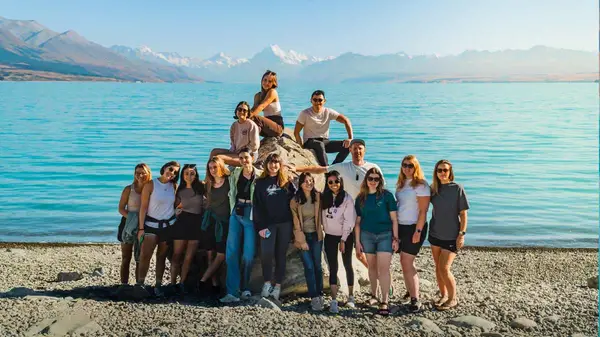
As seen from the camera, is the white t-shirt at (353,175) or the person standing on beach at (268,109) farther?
the person standing on beach at (268,109)

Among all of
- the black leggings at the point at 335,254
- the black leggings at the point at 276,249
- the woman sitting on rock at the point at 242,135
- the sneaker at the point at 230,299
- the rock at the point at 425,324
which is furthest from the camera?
the woman sitting on rock at the point at 242,135

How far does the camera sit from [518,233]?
70.5ft

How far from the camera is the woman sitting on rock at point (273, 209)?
33.0ft

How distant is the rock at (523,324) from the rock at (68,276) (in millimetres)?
8786

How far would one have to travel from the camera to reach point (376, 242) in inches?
392

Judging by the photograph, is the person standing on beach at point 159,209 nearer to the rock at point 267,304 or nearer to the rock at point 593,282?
the rock at point 267,304

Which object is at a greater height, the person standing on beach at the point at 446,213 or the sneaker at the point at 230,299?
the person standing on beach at the point at 446,213

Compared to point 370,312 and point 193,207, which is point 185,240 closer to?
point 193,207

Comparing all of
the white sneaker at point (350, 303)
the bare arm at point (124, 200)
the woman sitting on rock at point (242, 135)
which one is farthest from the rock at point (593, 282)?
the bare arm at point (124, 200)

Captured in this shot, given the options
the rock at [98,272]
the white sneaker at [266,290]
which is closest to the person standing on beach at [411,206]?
the white sneaker at [266,290]

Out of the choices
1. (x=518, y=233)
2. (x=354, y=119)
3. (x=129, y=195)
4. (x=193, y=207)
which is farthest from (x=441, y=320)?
(x=354, y=119)

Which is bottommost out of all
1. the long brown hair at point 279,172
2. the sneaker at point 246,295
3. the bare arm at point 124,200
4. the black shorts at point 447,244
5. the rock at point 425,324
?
the sneaker at point 246,295

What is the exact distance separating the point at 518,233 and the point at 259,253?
42.3 ft

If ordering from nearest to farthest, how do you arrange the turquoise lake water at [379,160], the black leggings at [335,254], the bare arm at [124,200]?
the black leggings at [335,254] → the bare arm at [124,200] → the turquoise lake water at [379,160]
